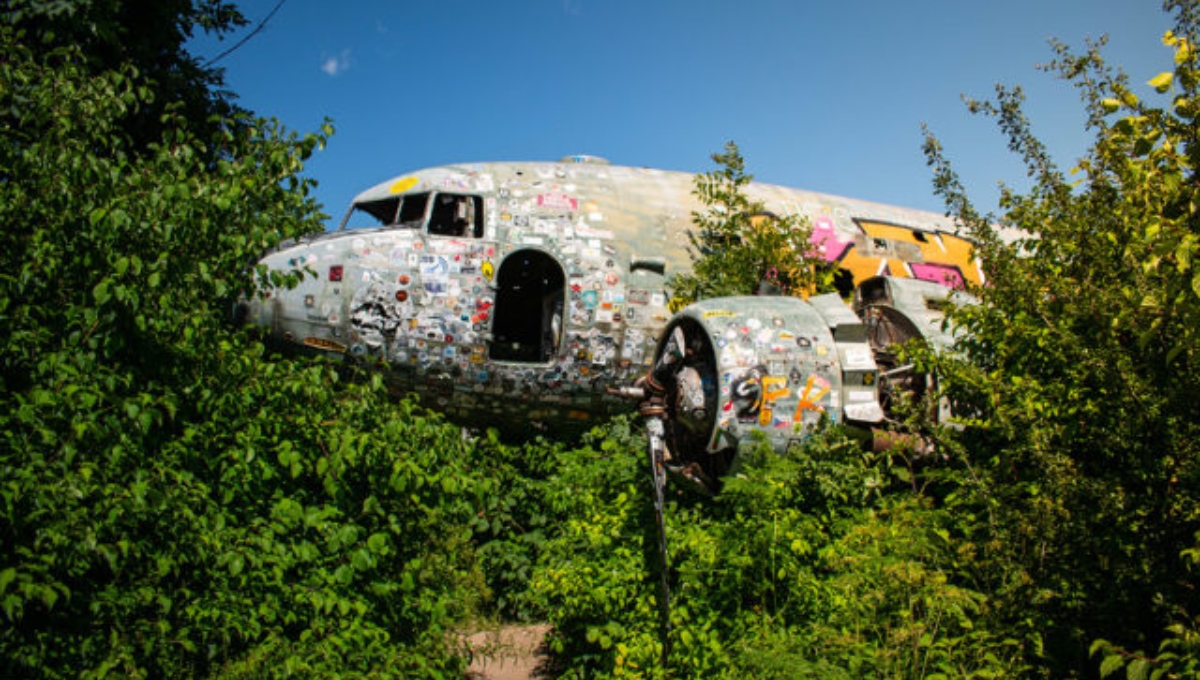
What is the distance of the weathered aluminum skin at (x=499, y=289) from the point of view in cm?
984

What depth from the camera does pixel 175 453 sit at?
6418 millimetres

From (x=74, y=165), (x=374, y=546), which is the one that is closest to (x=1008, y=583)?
(x=374, y=546)

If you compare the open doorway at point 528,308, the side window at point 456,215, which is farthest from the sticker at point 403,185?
the open doorway at point 528,308

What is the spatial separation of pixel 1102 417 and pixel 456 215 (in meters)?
7.58

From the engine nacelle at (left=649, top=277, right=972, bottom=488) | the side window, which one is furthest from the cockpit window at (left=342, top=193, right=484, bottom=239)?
the engine nacelle at (left=649, top=277, right=972, bottom=488)

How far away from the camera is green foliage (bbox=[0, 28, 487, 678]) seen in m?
5.54

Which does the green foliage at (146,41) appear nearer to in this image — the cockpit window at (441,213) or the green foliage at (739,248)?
the cockpit window at (441,213)

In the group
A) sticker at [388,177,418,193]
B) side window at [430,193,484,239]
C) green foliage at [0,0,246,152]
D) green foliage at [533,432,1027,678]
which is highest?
green foliage at [0,0,246,152]

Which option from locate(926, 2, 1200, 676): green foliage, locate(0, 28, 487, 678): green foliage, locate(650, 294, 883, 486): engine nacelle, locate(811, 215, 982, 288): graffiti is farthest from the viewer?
locate(811, 215, 982, 288): graffiti

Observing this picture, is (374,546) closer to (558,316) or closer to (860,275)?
(558,316)

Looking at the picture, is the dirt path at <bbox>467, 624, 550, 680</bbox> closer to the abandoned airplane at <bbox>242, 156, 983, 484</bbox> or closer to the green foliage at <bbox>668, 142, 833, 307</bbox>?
the abandoned airplane at <bbox>242, 156, 983, 484</bbox>

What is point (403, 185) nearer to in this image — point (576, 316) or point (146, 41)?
point (576, 316)

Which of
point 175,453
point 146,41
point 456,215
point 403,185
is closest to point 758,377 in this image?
point 456,215

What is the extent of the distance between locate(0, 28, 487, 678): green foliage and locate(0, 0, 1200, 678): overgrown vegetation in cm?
Result: 3
